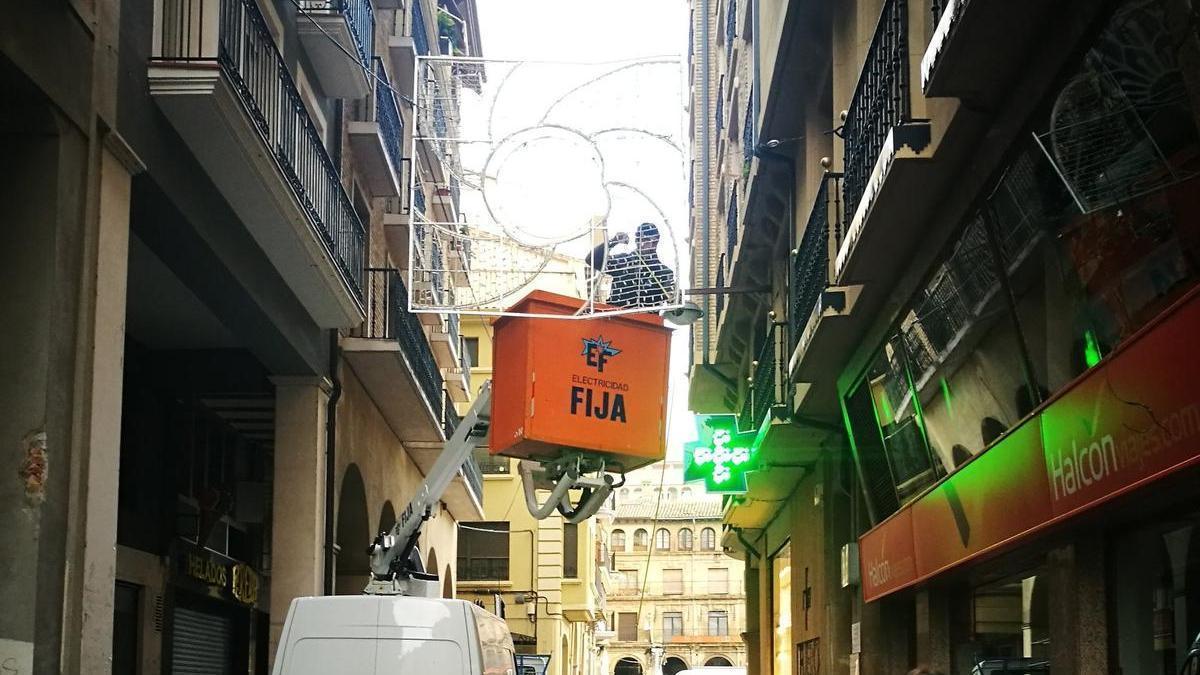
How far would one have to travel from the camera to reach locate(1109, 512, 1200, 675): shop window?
23.3 ft

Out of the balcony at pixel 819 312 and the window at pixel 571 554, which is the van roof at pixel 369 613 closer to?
the balcony at pixel 819 312

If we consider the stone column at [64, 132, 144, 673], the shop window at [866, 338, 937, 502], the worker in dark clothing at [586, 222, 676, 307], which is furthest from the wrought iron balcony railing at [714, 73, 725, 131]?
the stone column at [64, 132, 144, 673]

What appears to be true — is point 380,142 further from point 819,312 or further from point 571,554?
point 571,554

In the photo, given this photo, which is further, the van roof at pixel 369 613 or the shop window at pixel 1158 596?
the van roof at pixel 369 613

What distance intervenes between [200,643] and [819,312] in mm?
8345

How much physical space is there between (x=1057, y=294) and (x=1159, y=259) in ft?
5.86

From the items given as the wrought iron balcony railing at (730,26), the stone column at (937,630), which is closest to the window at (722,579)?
the wrought iron balcony railing at (730,26)

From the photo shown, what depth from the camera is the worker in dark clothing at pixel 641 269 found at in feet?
49.0

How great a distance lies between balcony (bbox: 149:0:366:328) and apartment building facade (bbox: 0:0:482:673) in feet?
0.09

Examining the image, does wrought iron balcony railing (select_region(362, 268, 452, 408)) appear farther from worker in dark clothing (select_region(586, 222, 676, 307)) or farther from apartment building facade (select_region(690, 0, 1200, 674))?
apartment building facade (select_region(690, 0, 1200, 674))

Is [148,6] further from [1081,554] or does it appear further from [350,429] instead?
[350,429]

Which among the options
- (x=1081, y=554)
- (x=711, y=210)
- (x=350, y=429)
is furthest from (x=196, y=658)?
(x=711, y=210)

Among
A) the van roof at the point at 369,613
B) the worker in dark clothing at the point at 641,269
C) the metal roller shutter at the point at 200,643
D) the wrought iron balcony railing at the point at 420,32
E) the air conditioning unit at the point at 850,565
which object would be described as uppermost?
the wrought iron balcony railing at the point at 420,32

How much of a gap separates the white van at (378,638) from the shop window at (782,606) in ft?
41.9
